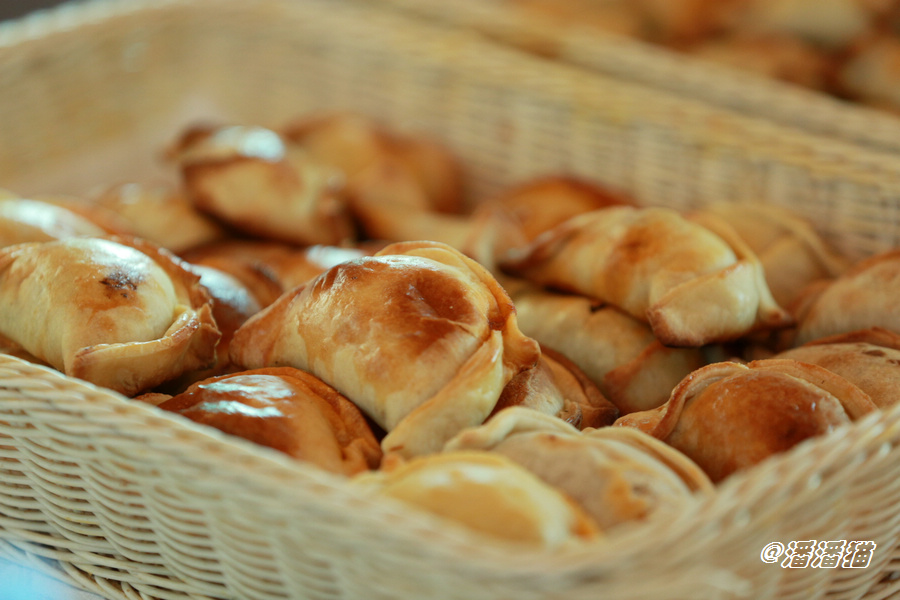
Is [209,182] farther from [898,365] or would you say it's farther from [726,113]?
[898,365]

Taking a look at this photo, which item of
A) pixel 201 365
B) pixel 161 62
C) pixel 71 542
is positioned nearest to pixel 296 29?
pixel 161 62

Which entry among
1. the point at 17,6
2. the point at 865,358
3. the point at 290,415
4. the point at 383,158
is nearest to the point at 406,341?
the point at 290,415

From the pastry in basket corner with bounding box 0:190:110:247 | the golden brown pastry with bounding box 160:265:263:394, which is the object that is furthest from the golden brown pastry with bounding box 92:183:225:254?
the golden brown pastry with bounding box 160:265:263:394

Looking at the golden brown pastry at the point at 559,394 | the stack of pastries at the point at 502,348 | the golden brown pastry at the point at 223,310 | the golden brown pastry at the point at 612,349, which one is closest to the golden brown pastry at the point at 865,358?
the stack of pastries at the point at 502,348

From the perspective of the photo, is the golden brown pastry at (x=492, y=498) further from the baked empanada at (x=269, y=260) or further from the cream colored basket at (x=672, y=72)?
the cream colored basket at (x=672, y=72)

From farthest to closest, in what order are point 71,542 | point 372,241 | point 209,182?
1. point 372,241
2. point 209,182
3. point 71,542

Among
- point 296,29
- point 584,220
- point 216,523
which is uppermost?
point 296,29

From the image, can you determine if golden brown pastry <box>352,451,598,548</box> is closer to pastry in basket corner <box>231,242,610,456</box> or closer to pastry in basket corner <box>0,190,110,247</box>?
pastry in basket corner <box>231,242,610,456</box>
